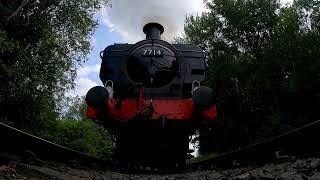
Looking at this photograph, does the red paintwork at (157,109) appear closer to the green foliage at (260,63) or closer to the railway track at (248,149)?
the railway track at (248,149)

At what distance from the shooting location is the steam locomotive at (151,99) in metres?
6.41

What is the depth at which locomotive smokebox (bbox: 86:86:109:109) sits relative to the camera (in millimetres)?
6277

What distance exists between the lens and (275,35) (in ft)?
77.8

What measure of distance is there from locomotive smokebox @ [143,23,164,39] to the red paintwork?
2008 mm

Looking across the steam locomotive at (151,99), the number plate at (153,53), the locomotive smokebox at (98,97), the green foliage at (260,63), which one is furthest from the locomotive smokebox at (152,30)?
the green foliage at (260,63)

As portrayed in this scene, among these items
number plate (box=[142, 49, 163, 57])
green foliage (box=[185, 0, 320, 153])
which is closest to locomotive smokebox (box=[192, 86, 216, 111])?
number plate (box=[142, 49, 163, 57])

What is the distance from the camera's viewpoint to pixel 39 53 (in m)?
17.2

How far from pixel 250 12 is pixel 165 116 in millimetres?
20803

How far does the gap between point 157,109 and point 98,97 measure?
36.0 inches

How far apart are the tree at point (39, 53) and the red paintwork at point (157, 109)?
941 cm

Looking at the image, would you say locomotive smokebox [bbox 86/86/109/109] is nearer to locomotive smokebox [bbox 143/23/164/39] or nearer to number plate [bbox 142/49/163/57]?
number plate [bbox 142/49/163/57]

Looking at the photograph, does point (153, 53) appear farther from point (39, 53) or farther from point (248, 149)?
point (39, 53)

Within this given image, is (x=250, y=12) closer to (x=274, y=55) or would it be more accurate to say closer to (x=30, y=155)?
(x=274, y=55)

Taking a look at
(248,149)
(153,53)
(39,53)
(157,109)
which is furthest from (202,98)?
(39,53)
